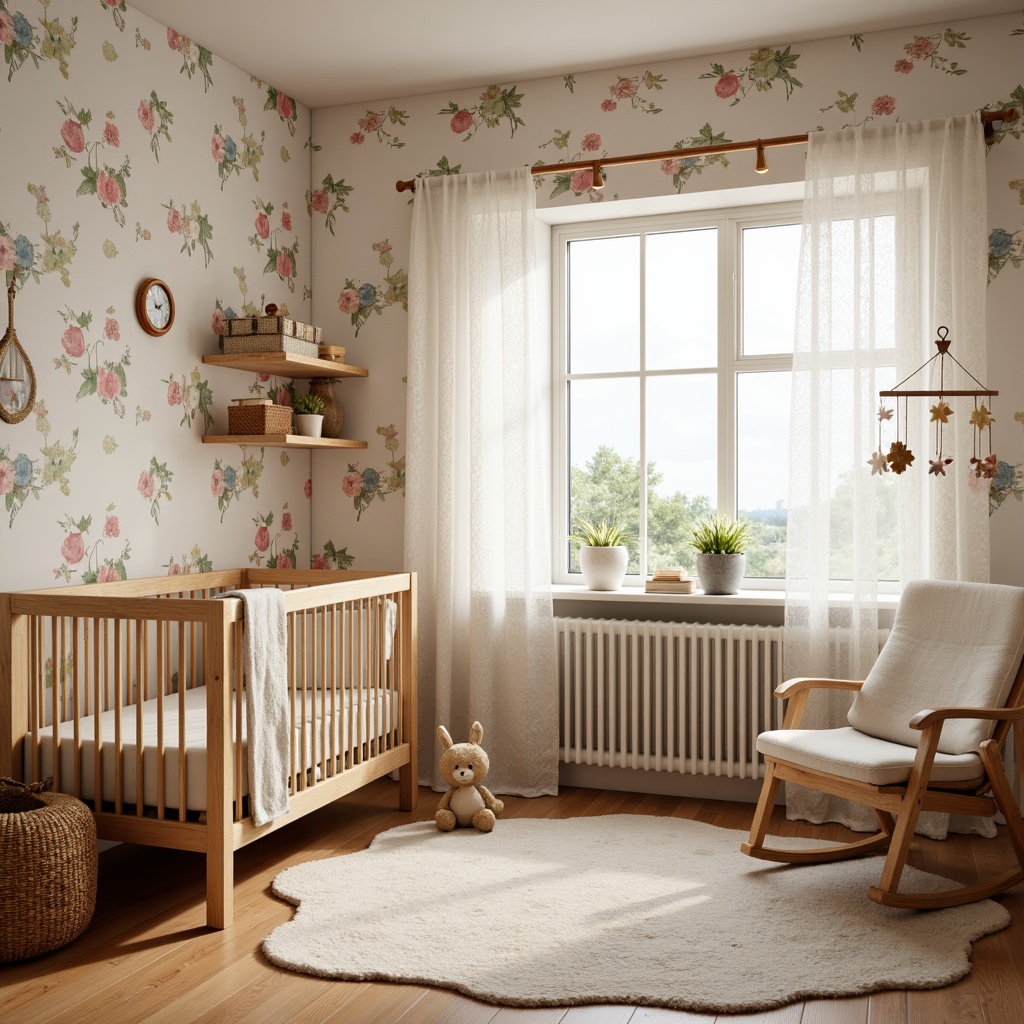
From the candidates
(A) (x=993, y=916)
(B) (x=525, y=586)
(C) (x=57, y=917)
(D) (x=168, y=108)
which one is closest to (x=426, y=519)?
(B) (x=525, y=586)

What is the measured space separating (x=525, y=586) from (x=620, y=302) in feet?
3.84

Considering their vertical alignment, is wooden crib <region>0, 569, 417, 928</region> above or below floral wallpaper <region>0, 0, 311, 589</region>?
below

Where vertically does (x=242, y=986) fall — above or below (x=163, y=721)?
below

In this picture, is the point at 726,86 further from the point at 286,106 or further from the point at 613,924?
the point at 613,924

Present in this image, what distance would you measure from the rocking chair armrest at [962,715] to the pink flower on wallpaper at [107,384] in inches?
95.4

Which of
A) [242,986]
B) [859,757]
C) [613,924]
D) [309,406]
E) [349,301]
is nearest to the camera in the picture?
[242,986]

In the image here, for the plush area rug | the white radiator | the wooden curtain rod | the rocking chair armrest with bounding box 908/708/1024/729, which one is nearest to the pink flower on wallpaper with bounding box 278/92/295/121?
the wooden curtain rod

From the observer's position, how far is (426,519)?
381cm

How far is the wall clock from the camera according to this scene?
322 cm

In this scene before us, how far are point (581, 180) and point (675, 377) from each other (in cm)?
80

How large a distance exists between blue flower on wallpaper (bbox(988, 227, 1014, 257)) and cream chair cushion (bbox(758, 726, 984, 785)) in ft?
5.14

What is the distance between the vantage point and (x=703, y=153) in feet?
11.5

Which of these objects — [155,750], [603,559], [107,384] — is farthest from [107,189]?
[603,559]

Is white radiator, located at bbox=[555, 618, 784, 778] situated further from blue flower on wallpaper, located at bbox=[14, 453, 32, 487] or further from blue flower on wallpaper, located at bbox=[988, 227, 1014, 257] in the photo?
blue flower on wallpaper, located at bbox=[14, 453, 32, 487]
